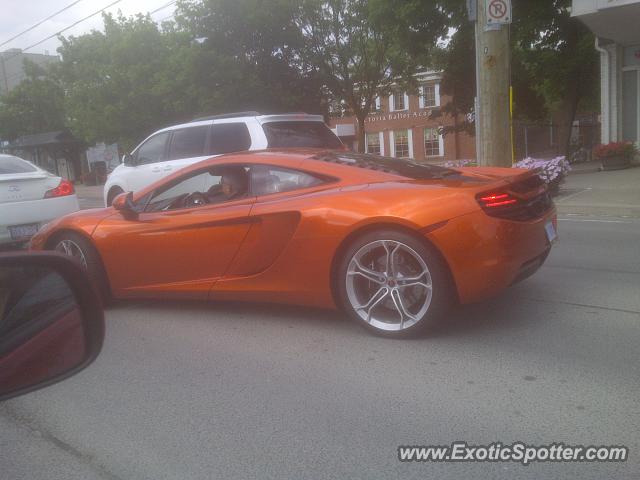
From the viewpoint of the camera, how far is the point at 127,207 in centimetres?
525

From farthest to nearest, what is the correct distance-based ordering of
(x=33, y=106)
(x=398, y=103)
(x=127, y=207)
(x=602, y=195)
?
(x=398, y=103), (x=33, y=106), (x=602, y=195), (x=127, y=207)

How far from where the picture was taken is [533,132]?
32375mm

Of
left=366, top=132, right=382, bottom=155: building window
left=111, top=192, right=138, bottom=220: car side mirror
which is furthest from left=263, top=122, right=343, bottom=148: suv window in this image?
left=366, top=132, right=382, bottom=155: building window

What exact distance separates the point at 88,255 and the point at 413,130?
43.0m

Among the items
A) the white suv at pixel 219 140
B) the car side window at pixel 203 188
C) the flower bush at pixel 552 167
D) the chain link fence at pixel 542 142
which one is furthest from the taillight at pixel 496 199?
the chain link fence at pixel 542 142

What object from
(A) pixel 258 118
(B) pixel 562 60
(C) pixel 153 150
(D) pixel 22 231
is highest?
(B) pixel 562 60

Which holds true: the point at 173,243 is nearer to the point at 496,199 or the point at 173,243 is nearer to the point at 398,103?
the point at 496,199

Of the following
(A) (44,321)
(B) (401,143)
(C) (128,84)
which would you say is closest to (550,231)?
(A) (44,321)

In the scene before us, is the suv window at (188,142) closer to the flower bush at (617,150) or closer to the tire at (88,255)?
the tire at (88,255)

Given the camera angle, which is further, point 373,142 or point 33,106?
point 373,142

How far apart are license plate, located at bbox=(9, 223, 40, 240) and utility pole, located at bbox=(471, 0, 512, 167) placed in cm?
682

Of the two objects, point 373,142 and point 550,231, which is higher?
point 373,142

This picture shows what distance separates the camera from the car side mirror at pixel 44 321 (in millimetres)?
1671

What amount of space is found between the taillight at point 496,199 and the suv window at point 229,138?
18.1ft
